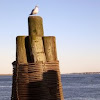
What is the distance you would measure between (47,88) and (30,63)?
1.69 ft

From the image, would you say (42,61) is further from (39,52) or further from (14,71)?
(14,71)

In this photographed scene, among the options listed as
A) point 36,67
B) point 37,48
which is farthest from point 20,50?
point 36,67

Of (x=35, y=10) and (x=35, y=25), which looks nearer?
(x=35, y=25)

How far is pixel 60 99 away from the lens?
5434mm

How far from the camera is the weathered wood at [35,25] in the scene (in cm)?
573

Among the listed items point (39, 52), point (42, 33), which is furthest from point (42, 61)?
point (42, 33)

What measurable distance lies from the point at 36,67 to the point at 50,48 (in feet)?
1.56

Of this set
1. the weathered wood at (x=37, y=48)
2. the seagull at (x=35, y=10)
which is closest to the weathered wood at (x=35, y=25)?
the weathered wood at (x=37, y=48)

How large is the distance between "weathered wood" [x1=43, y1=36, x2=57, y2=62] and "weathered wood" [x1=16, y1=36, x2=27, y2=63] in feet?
1.25

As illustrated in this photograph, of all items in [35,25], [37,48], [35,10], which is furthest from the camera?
[35,10]

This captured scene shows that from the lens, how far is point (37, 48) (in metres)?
5.64

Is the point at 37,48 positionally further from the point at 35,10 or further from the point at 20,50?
the point at 35,10

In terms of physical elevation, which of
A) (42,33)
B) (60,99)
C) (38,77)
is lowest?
(60,99)

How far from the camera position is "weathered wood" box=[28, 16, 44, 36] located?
5.73m
